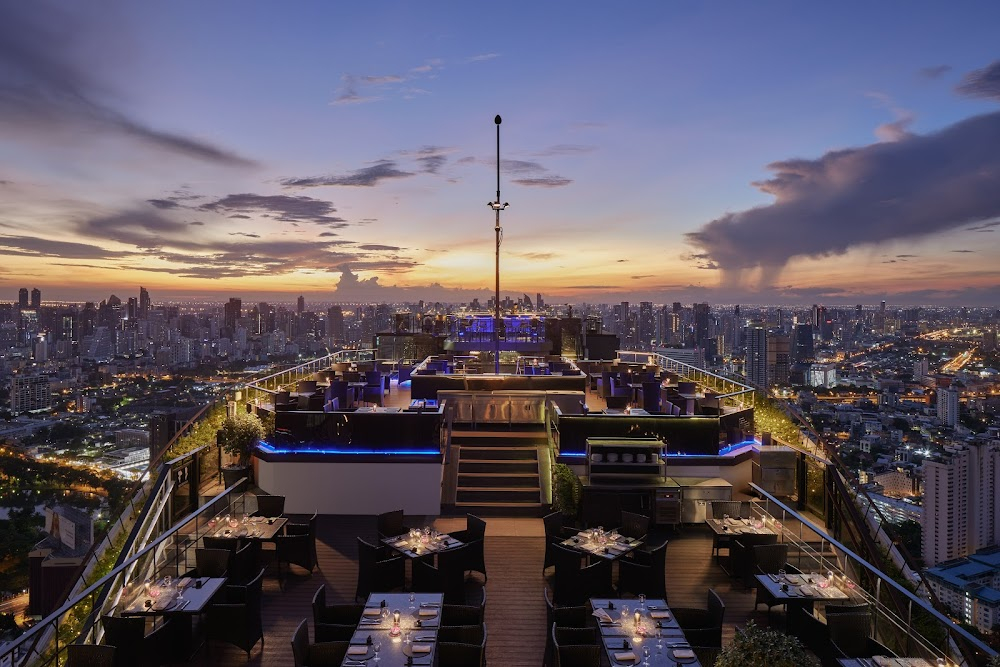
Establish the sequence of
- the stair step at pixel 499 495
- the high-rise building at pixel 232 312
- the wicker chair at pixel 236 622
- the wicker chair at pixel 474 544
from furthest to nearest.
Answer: the high-rise building at pixel 232 312, the stair step at pixel 499 495, the wicker chair at pixel 474 544, the wicker chair at pixel 236 622

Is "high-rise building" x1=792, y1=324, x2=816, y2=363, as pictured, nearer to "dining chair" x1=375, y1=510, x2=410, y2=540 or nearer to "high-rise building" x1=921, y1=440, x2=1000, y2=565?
"high-rise building" x1=921, y1=440, x2=1000, y2=565

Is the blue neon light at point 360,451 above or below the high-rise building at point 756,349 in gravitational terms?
below

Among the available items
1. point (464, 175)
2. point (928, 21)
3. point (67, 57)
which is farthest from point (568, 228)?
point (67, 57)

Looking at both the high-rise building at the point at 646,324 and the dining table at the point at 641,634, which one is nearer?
the dining table at the point at 641,634

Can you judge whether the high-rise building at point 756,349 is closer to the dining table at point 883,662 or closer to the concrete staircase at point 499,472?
the concrete staircase at point 499,472

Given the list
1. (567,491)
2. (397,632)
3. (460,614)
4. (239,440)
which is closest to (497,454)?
(567,491)

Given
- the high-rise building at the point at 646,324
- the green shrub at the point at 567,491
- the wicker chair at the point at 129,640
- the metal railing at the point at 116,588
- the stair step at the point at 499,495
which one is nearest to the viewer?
the metal railing at the point at 116,588

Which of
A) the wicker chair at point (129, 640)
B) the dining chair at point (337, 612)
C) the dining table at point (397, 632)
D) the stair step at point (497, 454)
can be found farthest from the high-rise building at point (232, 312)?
the dining table at point (397, 632)
